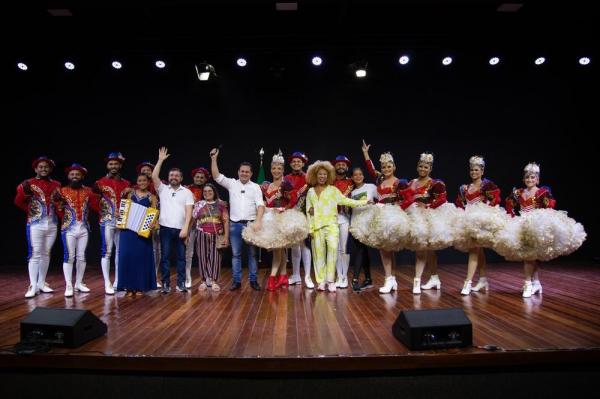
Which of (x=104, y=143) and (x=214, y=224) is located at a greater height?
(x=104, y=143)

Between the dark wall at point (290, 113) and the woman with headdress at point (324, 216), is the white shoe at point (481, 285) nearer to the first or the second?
the woman with headdress at point (324, 216)

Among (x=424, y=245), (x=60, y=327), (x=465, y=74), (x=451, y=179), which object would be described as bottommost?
(x=60, y=327)

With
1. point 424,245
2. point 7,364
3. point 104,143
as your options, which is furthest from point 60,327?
point 104,143

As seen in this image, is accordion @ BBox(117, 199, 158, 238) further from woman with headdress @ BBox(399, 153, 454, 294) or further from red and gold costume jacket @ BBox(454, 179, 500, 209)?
red and gold costume jacket @ BBox(454, 179, 500, 209)

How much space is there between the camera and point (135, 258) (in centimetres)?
505

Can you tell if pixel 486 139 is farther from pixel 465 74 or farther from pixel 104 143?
pixel 104 143

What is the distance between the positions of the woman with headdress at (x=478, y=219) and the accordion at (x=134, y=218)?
422 cm

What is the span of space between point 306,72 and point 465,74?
3.42m

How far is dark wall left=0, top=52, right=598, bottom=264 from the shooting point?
7852 mm

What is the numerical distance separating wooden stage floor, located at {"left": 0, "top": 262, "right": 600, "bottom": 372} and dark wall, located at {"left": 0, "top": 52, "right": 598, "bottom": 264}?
3.09m

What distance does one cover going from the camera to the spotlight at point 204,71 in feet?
23.9

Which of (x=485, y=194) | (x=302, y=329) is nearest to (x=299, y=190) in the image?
(x=302, y=329)

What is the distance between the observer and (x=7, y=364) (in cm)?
298

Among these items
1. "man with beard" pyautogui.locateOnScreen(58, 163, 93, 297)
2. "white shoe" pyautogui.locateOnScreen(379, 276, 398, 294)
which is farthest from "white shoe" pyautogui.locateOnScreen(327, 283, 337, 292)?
"man with beard" pyautogui.locateOnScreen(58, 163, 93, 297)
